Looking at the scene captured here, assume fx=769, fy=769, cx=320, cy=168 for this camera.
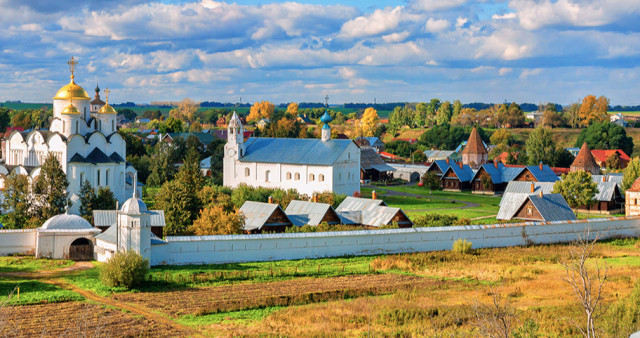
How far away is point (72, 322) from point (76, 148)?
2499cm

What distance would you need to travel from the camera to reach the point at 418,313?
19.2 m

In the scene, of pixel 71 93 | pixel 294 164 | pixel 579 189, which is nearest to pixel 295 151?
pixel 294 164

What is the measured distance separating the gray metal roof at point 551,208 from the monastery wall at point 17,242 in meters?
21.7

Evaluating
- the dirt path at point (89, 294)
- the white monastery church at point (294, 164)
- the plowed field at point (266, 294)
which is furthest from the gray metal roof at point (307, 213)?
the white monastery church at point (294, 164)

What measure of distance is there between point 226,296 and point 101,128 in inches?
1047

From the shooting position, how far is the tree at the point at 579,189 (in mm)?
43812

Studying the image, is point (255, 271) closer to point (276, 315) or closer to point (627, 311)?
point (276, 315)

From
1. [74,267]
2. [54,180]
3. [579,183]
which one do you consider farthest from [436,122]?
[74,267]

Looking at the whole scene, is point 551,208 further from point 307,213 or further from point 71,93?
point 71,93

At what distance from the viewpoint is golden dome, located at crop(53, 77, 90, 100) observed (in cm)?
4388

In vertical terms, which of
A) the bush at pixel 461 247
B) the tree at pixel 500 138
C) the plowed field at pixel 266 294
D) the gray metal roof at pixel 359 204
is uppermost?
the tree at pixel 500 138

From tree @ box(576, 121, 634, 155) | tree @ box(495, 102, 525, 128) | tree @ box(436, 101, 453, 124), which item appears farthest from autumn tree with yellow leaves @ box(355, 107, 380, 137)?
tree @ box(576, 121, 634, 155)

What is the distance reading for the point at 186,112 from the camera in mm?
165250

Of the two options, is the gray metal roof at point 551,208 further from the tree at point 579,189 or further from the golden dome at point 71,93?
the golden dome at point 71,93
